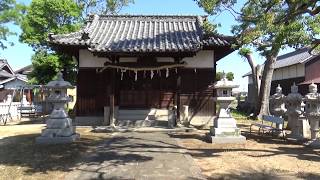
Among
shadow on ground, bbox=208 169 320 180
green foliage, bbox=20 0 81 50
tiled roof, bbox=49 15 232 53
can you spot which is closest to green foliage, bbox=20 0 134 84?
green foliage, bbox=20 0 81 50

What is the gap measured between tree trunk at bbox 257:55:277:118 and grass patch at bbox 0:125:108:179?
1393 cm

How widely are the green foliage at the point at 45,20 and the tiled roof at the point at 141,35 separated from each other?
6.82m

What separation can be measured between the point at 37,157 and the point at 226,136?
6.90 metres

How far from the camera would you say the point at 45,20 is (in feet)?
92.9

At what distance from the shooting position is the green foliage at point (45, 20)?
28.0 m

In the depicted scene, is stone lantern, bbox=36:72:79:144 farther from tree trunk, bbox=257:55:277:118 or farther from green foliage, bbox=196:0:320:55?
tree trunk, bbox=257:55:277:118

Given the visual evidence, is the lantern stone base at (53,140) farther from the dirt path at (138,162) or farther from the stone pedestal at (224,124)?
the stone pedestal at (224,124)

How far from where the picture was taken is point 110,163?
10.0m

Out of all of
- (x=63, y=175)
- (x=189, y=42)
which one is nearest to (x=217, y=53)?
(x=189, y=42)

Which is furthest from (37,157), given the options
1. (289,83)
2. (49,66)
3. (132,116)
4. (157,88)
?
(289,83)

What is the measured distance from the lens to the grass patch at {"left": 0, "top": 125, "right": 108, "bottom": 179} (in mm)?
9117

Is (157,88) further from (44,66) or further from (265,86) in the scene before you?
(44,66)

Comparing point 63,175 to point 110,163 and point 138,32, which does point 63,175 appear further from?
point 138,32

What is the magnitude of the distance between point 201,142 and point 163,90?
6360 mm
